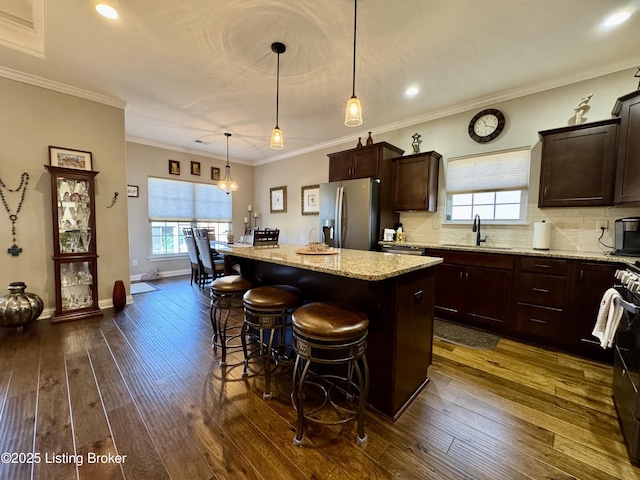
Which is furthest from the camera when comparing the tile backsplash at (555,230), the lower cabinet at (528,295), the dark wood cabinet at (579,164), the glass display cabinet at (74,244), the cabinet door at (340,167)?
the cabinet door at (340,167)

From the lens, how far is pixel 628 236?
90.3 inches

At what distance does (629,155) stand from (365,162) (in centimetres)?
261

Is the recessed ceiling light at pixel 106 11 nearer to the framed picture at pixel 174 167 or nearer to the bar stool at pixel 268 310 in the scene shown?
the bar stool at pixel 268 310

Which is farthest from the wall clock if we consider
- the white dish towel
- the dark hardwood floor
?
the dark hardwood floor

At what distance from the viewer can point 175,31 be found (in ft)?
7.07

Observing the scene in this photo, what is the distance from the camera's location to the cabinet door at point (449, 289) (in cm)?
304

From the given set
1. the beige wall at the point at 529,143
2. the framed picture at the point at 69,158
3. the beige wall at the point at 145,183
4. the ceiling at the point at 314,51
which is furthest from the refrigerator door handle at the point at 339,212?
the beige wall at the point at 145,183

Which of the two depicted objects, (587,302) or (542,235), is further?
(542,235)

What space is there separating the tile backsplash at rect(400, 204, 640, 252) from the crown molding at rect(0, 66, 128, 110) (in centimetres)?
466

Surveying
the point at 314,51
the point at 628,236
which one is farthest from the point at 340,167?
the point at 628,236

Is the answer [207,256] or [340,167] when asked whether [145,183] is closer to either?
[207,256]

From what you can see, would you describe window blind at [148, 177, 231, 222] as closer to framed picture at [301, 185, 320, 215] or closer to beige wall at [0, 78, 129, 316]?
beige wall at [0, 78, 129, 316]

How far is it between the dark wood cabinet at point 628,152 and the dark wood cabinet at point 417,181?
170 cm

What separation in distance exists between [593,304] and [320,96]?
142 inches
